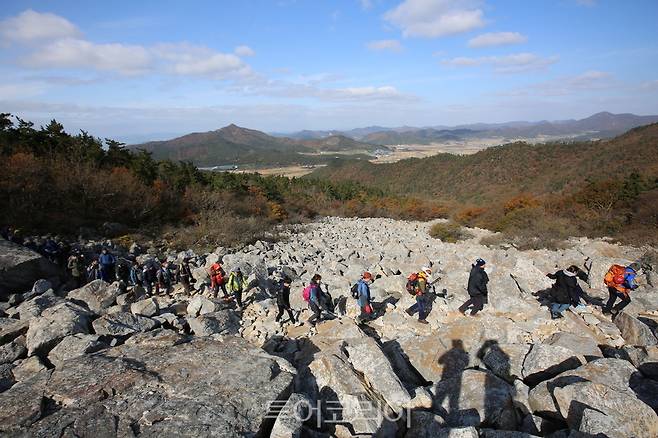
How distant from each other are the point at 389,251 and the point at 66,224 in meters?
16.8

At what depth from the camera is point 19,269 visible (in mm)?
10781

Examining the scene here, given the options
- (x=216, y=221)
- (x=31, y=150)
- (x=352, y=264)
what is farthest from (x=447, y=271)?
(x=31, y=150)

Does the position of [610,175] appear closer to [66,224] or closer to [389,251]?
[389,251]

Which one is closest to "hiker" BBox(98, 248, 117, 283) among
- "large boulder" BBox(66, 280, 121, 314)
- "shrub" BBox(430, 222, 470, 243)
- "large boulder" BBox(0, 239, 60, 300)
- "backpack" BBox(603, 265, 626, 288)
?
"large boulder" BBox(66, 280, 121, 314)

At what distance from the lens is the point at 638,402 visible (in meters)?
4.68

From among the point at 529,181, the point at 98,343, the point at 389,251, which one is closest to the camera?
the point at 98,343

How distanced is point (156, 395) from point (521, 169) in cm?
9142

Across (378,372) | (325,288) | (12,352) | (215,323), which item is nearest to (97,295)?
(12,352)

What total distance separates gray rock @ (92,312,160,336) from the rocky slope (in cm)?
4

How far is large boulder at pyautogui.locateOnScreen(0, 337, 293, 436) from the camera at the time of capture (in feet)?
14.2

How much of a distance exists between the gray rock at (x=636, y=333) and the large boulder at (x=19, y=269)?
51.6 feet

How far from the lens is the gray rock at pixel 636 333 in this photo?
286 inches

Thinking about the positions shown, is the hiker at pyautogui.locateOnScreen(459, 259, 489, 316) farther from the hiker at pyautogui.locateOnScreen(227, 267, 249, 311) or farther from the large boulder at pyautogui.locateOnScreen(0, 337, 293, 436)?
the hiker at pyautogui.locateOnScreen(227, 267, 249, 311)

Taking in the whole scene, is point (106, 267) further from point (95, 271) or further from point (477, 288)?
point (477, 288)
